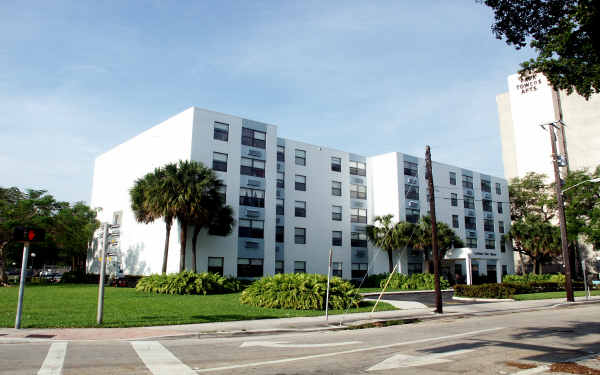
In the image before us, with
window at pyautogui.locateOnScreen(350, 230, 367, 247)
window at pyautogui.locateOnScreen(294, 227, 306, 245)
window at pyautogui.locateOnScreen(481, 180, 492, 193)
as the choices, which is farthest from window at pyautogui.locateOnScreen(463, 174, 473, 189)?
window at pyautogui.locateOnScreen(294, 227, 306, 245)

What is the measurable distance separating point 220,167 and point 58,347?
2782 cm

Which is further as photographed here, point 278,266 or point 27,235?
point 278,266

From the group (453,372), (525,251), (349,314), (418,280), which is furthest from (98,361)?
(525,251)

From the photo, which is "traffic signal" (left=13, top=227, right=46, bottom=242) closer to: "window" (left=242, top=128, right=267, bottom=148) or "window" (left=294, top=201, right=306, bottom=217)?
"window" (left=242, top=128, right=267, bottom=148)

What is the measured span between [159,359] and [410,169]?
43.6 m

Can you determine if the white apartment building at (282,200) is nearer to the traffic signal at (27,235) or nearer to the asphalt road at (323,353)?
the traffic signal at (27,235)

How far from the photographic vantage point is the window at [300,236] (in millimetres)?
41906

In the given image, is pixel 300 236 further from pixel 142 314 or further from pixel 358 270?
pixel 142 314

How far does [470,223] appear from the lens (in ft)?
180

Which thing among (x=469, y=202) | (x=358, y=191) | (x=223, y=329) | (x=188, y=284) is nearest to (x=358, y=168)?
(x=358, y=191)

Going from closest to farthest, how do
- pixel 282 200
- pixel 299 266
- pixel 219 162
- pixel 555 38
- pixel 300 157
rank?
pixel 555 38 → pixel 219 162 → pixel 299 266 → pixel 282 200 → pixel 300 157

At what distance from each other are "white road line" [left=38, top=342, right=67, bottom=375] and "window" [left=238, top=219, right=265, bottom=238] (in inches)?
1065

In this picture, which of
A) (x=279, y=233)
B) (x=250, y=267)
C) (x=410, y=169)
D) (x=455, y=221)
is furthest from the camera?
(x=455, y=221)

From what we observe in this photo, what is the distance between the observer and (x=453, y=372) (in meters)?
7.51
